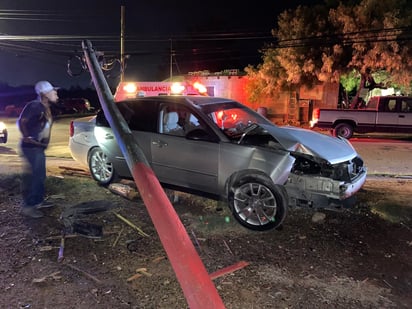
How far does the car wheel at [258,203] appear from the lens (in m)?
4.77

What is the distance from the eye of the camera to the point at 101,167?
6.58m

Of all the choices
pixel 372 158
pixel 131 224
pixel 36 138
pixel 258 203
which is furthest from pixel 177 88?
pixel 258 203

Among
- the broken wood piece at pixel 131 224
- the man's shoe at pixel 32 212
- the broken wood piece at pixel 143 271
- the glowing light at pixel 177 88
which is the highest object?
the glowing light at pixel 177 88

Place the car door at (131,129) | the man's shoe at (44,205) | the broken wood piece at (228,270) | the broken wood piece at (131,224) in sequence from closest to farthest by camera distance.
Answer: the broken wood piece at (228,270), the broken wood piece at (131,224), the man's shoe at (44,205), the car door at (131,129)

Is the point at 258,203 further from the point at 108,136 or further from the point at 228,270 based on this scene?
the point at 108,136

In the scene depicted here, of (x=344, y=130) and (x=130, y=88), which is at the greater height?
(x=130, y=88)

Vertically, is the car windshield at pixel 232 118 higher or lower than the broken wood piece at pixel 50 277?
higher

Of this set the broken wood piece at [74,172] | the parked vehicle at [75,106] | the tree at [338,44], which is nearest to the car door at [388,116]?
the tree at [338,44]

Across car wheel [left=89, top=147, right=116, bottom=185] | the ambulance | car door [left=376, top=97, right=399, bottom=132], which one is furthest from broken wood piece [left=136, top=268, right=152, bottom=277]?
car door [left=376, top=97, right=399, bottom=132]

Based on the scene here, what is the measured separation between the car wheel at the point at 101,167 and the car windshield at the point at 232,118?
192 centimetres

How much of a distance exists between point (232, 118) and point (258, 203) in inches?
62.2

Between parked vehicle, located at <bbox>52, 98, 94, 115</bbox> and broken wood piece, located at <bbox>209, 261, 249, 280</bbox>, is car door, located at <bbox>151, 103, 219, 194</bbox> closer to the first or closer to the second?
broken wood piece, located at <bbox>209, 261, 249, 280</bbox>

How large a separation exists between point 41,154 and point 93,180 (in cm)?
169

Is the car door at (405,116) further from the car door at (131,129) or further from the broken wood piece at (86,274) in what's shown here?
the broken wood piece at (86,274)
